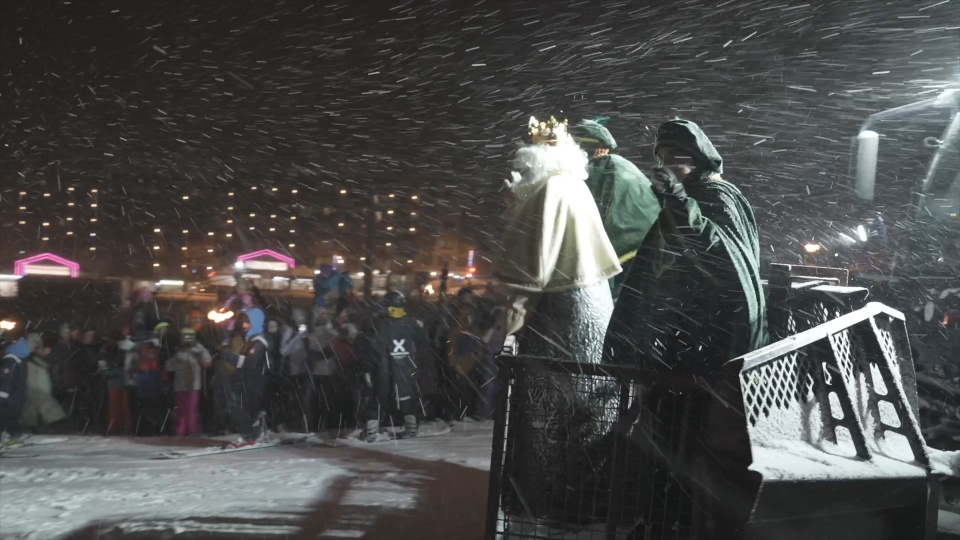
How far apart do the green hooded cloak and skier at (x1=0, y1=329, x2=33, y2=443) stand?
6254mm

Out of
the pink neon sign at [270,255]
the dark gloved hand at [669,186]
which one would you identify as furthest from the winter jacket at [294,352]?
the dark gloved hand at [669,186]

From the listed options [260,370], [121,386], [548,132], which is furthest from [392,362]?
[548,132]

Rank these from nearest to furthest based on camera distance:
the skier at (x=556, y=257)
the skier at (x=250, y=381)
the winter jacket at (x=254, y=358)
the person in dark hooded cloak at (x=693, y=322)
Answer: the person in dark hooded cloak at (x=693, y=322) → the skier at (x=556, y=257) → the skier at (x=250, y=381) → the winter jacket at (x=254, y=358)

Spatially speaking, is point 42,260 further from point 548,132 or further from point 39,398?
point 548,132

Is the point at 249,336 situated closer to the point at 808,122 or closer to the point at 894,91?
the point at 808,122

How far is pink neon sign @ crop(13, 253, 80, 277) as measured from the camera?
9953 millimetres

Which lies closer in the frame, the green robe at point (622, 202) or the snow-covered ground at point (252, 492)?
the green robe at point (622, 202)

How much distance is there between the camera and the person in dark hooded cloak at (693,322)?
2232 millimetres

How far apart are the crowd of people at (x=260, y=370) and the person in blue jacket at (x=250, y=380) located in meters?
0.01

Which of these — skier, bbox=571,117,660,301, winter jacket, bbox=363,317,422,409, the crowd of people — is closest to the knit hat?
skier, bbox=571,117,660,301

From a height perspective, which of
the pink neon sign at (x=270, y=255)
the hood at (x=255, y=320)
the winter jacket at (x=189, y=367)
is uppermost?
the pink neon sign at (x=270, y=255)

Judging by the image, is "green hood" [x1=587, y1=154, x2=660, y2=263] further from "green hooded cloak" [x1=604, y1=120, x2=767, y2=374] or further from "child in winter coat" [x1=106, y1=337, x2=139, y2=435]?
"child in winter coat" [x1=106, y1=337, x2=139, y2=435]

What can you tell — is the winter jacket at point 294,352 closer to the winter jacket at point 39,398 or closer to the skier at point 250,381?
the skier at point 250,381

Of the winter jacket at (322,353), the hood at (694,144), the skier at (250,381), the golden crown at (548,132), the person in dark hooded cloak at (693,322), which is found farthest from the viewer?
the winter jacket at (322,353)
